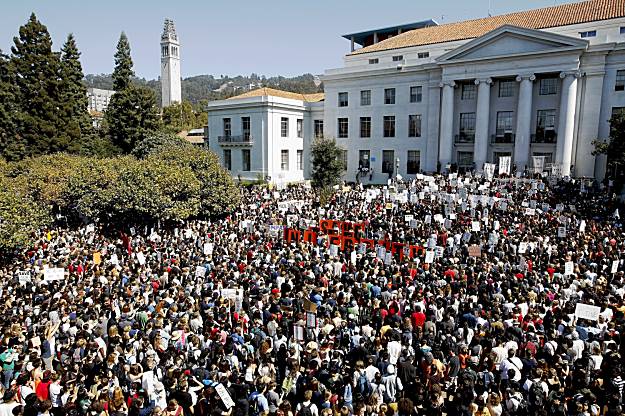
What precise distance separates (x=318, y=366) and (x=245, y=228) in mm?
14338

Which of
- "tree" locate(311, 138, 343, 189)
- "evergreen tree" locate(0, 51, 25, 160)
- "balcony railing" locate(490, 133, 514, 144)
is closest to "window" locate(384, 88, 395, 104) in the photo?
"balcony railing" locate(490, 133, 514, 144)

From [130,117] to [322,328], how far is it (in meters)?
42.9

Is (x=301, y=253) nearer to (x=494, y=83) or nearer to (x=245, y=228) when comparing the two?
(x=245, y=228)

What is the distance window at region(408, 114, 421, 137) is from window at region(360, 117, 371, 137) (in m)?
4.68

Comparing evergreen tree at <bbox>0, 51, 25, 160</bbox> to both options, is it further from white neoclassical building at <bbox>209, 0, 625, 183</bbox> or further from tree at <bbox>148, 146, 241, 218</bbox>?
white neoclassical building at <bbox>209, 0, 625, 183</bbox>

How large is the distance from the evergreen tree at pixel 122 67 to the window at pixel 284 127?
1724 cm

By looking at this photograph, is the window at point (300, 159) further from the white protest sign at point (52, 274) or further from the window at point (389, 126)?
the white protest sign at point (52, 274)

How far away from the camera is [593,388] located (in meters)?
8.15

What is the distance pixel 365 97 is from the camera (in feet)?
164

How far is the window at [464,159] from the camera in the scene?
44.0m

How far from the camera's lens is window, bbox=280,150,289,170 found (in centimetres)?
5201

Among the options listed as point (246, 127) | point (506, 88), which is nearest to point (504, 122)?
point (506, 88)

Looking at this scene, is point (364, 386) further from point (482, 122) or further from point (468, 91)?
point (468, 91)

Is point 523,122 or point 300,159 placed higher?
point 523,122
